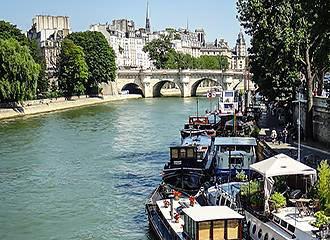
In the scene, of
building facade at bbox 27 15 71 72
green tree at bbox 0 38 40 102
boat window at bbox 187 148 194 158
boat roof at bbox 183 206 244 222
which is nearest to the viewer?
boat roof at bbox 183 206 244 222

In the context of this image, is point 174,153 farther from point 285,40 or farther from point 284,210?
point 284,210

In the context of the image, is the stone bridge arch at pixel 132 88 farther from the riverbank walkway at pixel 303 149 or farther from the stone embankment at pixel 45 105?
the riverbank walkway at pixel 303 149

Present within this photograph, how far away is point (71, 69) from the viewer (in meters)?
91.2

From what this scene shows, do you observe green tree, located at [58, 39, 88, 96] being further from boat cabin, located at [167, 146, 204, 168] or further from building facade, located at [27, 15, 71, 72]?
boat cabin, located at [167, 146, 204, 168]

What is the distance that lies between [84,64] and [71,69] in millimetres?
2728

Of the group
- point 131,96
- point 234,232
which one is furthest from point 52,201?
point 131,96

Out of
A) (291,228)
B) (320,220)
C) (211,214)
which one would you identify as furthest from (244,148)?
(320,220)

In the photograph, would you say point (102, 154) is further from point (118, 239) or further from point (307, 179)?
point (307, 179)

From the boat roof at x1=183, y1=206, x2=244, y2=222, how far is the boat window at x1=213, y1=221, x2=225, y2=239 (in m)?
0.16

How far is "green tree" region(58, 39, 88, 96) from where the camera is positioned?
297 feet

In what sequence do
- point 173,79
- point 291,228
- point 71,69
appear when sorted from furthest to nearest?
point 173,79, point 71,69, point 291,228

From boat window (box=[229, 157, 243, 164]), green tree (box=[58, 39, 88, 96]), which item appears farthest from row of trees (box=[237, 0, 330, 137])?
green tree (box=[58, 39, 88, 96])

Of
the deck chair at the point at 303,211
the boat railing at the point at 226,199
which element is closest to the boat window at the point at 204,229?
the deck chair at the point at 303,211

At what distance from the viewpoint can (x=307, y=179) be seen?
1828cm
